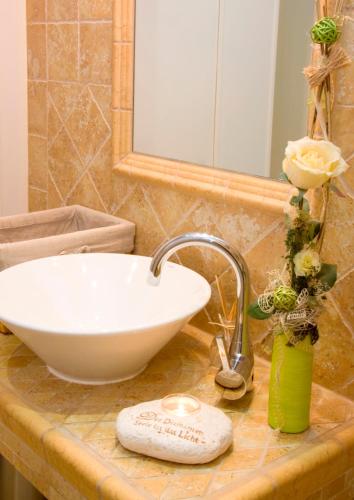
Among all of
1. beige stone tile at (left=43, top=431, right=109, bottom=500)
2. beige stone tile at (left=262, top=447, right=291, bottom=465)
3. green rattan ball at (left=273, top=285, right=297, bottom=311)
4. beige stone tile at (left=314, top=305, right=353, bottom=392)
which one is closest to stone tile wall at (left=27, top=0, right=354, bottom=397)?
beige stone tile at (left=314, top=305, right=353, bottom=392)

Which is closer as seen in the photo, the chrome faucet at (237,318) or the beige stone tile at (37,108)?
the chrome faucet at (237,318)

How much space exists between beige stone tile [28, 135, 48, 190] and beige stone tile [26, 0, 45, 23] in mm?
346

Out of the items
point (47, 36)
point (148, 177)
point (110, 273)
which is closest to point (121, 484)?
point (110, 273)

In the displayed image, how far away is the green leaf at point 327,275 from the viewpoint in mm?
1053

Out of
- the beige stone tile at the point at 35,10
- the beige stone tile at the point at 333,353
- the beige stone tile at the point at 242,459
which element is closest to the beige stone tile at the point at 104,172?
the beige stone tile at the point at 35,10

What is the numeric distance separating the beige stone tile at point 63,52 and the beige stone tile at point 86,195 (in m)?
0.29

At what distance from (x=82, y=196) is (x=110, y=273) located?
1.43ft

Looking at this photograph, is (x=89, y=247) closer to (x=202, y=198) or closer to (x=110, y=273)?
(x=110, y=273)

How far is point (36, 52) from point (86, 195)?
475 millimetres

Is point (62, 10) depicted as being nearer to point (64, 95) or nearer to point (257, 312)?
point (64, 95)

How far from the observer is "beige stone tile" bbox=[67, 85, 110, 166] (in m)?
1.77

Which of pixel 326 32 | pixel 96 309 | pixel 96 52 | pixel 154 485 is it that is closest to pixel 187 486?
pixel 154 485

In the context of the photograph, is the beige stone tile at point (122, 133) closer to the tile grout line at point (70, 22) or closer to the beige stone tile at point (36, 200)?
the tile grout line at point (70, 22)

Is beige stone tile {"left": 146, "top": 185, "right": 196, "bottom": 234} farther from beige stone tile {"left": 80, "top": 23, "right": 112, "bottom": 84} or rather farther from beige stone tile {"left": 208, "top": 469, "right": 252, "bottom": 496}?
beige stone tile {"left": 208, "top": 469, "right": 252, "bottom": 496}
